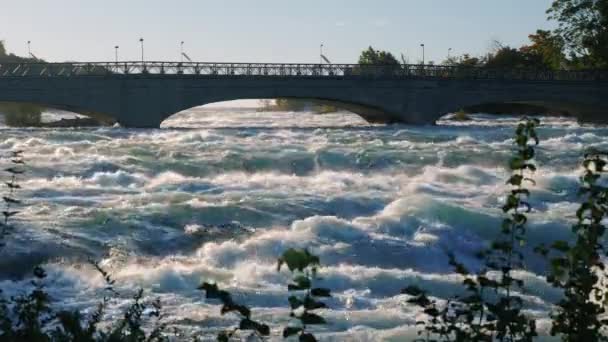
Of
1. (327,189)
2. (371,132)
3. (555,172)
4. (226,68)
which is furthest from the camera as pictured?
(226,68)

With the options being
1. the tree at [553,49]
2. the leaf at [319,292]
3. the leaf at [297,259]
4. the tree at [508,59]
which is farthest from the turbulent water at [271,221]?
→ the tree at [508,59]

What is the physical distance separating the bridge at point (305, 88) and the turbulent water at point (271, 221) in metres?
17.1

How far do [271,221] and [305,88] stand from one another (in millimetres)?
40110

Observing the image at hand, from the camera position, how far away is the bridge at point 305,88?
184 ft

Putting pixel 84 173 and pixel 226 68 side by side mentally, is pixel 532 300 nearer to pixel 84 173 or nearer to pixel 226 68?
pixel 84 173

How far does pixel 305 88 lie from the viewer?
61.1 m

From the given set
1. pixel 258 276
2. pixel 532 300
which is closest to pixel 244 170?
pixel 258 276

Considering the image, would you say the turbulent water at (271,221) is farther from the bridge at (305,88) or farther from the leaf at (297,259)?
the bridge at (305,88)

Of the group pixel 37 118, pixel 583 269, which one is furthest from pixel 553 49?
pixel 583 269

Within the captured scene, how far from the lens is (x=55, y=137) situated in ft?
149

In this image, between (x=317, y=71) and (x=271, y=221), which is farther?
(x=317, y=71)

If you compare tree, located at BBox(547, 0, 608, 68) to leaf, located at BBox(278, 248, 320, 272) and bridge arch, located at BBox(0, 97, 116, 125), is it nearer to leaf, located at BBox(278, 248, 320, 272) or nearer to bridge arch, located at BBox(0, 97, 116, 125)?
bridge arch, located at BBox(0, 97, 116, 125)

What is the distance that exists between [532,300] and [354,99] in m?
48.7

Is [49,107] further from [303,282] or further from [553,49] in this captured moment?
[303,282]
